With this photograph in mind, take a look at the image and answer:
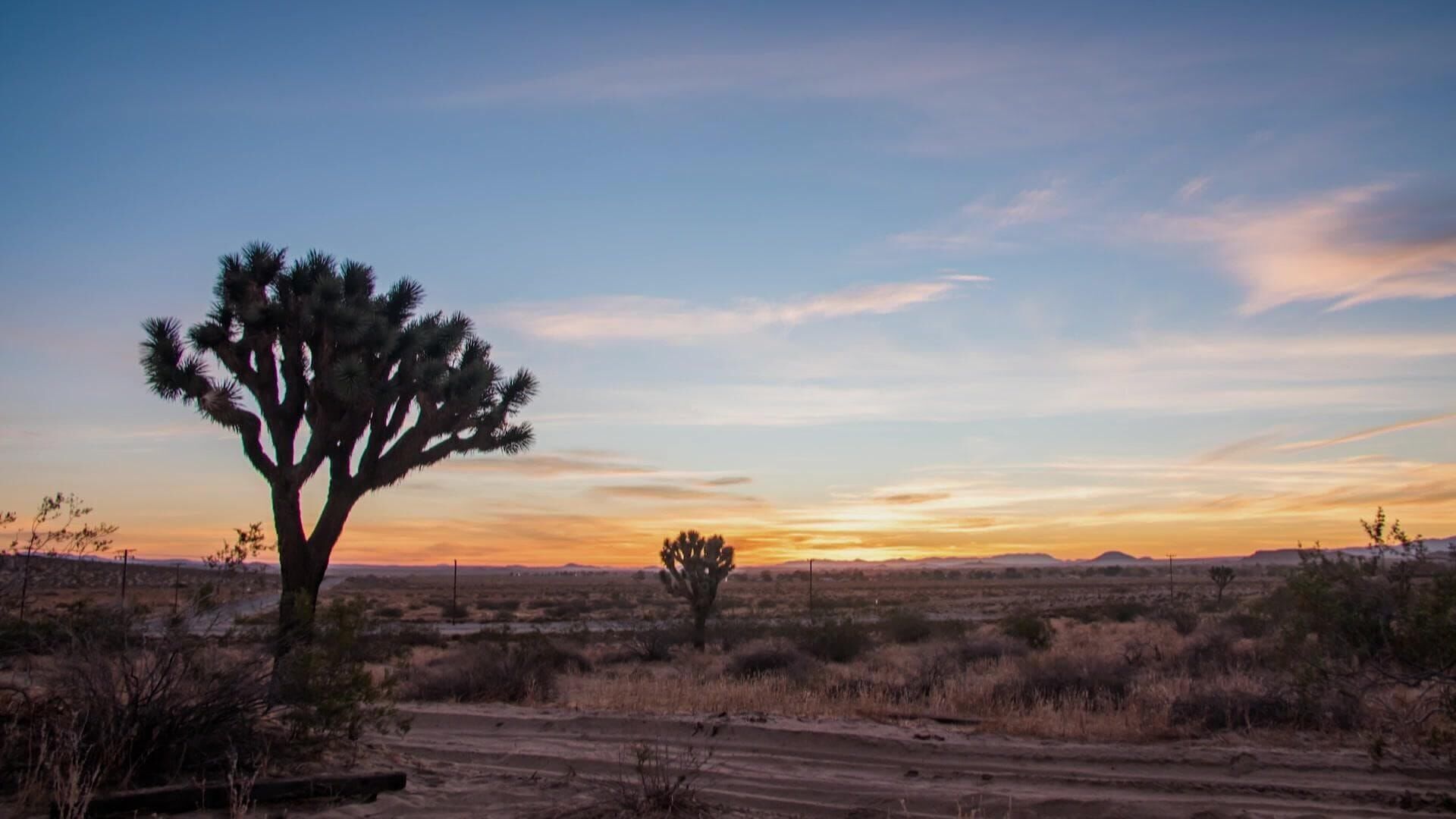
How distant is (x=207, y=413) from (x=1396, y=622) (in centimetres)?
1467

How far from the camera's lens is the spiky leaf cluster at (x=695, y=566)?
1024 inches

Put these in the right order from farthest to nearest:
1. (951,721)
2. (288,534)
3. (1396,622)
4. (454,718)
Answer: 1. (288,534)
2. (454,718)
3. (951,721)
4. (1396,622)

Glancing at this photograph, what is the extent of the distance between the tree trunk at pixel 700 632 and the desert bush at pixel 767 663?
522 centimetres

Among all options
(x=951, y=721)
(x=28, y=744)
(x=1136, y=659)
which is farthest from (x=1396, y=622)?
(x=28, y=744)

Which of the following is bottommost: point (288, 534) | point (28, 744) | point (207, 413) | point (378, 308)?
point (28, 744)

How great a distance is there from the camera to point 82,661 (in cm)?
803

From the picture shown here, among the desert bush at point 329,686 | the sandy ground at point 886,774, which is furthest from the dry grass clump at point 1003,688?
the desert bush at point 329,686

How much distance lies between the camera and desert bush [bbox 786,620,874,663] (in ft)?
68.8

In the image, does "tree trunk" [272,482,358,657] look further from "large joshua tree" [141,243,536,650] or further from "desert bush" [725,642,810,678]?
"desert bush" [725,642,810,678]

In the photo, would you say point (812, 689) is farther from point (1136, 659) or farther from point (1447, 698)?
point (1447, 698)

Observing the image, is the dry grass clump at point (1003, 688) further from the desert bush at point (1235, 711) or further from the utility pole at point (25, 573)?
the utility pole at point (25, 573)

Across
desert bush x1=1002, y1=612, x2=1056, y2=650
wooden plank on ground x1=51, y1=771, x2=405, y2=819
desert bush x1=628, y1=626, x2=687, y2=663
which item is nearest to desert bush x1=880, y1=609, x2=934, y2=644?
desert bush x1=1002, y1=612, x2=1056, y2=650

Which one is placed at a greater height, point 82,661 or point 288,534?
point 288,534

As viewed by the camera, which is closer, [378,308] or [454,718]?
[454,718]
